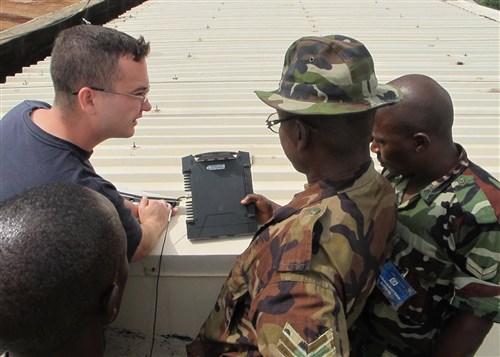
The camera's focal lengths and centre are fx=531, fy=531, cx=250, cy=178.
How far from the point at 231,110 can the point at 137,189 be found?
1.39 m

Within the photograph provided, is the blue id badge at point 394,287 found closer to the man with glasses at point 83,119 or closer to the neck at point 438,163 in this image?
the neck at point 438,163

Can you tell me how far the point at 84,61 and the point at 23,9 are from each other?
53.7ft

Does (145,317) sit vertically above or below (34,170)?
below

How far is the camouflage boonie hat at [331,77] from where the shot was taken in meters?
1.56

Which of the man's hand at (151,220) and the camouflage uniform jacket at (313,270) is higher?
the camouflage uniform jacket at (313,270)

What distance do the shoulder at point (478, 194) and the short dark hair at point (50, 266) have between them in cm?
114

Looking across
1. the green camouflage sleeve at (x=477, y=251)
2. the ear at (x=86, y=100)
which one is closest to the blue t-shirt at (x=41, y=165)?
the ear at (x=86, y=100)

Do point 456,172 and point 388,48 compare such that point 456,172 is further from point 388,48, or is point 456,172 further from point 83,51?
point 388,48

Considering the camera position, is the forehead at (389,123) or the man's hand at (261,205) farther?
the man's hand at (261,205)

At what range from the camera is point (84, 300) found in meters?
1.32

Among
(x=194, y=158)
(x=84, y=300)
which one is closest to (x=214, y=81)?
(x=194, y=158)

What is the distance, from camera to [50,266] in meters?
1.27

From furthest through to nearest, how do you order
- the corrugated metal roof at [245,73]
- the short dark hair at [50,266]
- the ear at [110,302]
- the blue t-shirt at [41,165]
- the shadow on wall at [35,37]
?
the shadow on wall at [35,37], the corrugated metal roof at [245,73], the blue t-shirt at [41,165], the ear at [110,302], the short dark hair at [50,266]

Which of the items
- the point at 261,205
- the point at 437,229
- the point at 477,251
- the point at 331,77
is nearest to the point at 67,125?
the point at 261,205
